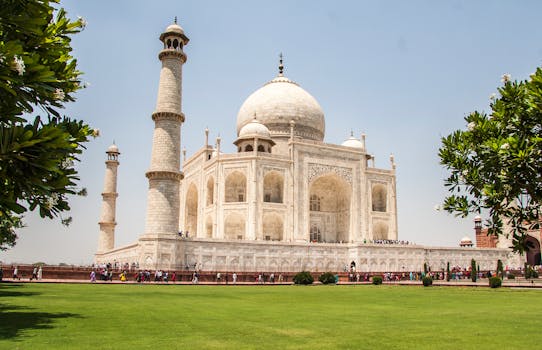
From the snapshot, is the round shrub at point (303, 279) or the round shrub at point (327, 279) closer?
the round shrub at point (303, 279)

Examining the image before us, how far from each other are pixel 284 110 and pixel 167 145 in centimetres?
1815

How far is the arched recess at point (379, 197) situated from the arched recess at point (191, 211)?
15.0m

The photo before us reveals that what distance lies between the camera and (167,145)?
87.4 feet

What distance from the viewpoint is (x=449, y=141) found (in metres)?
6.12

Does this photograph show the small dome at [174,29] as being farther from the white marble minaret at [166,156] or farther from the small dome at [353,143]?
the small dome at [353,143]

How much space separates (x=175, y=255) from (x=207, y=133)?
15195mm

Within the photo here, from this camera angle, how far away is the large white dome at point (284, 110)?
42969 mm

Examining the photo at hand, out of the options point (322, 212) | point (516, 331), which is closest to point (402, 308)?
point (516, 331)

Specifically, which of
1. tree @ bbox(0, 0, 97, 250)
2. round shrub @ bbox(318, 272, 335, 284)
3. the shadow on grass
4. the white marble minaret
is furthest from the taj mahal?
tree @ bbox(0, 0, 97, 250)

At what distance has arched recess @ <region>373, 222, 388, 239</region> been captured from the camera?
40.9 meters

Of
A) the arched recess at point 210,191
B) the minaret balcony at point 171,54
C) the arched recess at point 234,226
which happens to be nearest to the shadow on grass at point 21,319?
the minaret balcony at point 171,54

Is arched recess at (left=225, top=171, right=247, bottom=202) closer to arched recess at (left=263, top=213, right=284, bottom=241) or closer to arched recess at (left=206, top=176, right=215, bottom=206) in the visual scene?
arched recess at (left=206, top=176, right=215, bottom=206)

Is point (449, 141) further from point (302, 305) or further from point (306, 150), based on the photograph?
point (306, 150)

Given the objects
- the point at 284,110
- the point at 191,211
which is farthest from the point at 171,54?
the point at 191,211
